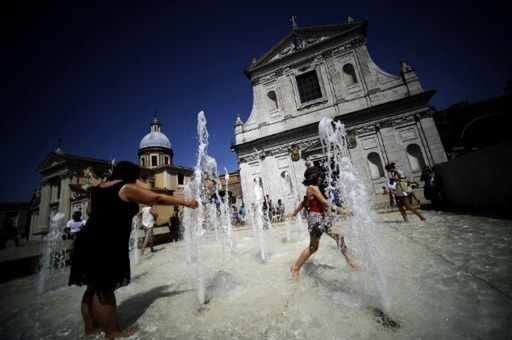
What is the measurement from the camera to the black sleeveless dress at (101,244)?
2225 mm

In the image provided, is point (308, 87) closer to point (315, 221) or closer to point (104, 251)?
point (315, 221)

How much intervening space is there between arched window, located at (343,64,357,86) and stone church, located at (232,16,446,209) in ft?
0.24

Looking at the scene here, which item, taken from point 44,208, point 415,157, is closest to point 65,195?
point 44,208

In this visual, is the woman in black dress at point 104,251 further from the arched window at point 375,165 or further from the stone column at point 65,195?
the stone column at point 65,195

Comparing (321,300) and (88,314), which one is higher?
(88,314)

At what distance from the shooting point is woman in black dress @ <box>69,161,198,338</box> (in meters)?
2.23

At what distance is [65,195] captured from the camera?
104ft

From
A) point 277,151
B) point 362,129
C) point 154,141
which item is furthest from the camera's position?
point 154,141

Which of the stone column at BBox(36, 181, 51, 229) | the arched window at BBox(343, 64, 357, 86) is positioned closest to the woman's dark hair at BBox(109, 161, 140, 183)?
the arched window at BBox(343, 64, 357, 86)

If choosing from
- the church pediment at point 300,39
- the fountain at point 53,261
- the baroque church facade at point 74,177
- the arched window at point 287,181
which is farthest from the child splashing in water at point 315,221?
the baroque church facade at point 74,177

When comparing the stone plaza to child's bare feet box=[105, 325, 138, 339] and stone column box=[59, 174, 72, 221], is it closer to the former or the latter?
child's bare feet box=[105, 325, 138, 339]

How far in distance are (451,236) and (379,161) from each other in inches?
488

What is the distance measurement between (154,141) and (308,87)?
3338 cm

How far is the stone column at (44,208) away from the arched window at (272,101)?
1394 inches
